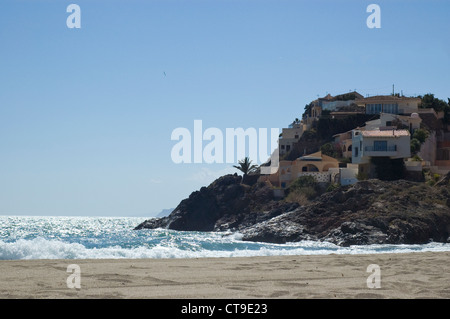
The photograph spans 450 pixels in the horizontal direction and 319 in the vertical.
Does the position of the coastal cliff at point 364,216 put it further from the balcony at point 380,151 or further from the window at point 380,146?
the window at point 380,146

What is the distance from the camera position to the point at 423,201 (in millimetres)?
43062

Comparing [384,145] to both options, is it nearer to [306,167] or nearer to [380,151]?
[380,151]

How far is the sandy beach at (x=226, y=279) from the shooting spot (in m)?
10.4

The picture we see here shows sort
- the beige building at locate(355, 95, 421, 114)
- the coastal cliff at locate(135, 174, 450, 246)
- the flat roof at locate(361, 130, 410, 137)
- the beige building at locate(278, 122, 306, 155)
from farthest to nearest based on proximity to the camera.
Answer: the beige building at locate(278, 122, 306, 155) < the beige building at locate(355, 95, 421, 114) < the flat roof at locate(361, 130, 410, 137) < the coastal cliff at locate(135, 174, 450, 246)

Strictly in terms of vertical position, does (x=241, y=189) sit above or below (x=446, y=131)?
below

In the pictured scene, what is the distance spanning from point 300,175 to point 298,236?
64.3ft

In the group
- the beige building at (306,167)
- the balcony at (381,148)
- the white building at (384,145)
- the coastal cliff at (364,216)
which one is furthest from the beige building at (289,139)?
the balcony at (381,148)

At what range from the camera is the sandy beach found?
10359 millimetres

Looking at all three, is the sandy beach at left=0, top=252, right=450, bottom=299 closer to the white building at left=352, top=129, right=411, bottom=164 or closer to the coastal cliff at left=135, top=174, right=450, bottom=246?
the coastal cliff at left=135, top=174, right=450, bottom=246

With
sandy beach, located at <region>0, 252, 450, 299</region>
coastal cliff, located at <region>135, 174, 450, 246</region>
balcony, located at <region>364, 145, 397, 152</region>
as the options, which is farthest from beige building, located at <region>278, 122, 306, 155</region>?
sandy beach, located at <region>0, 252, 450, 299</region>

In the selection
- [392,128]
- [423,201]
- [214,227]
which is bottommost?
[214,227]

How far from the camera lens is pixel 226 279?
41.0 feet

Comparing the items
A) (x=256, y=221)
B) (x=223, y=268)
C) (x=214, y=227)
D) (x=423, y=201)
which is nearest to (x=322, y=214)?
(x=423, y=201)
